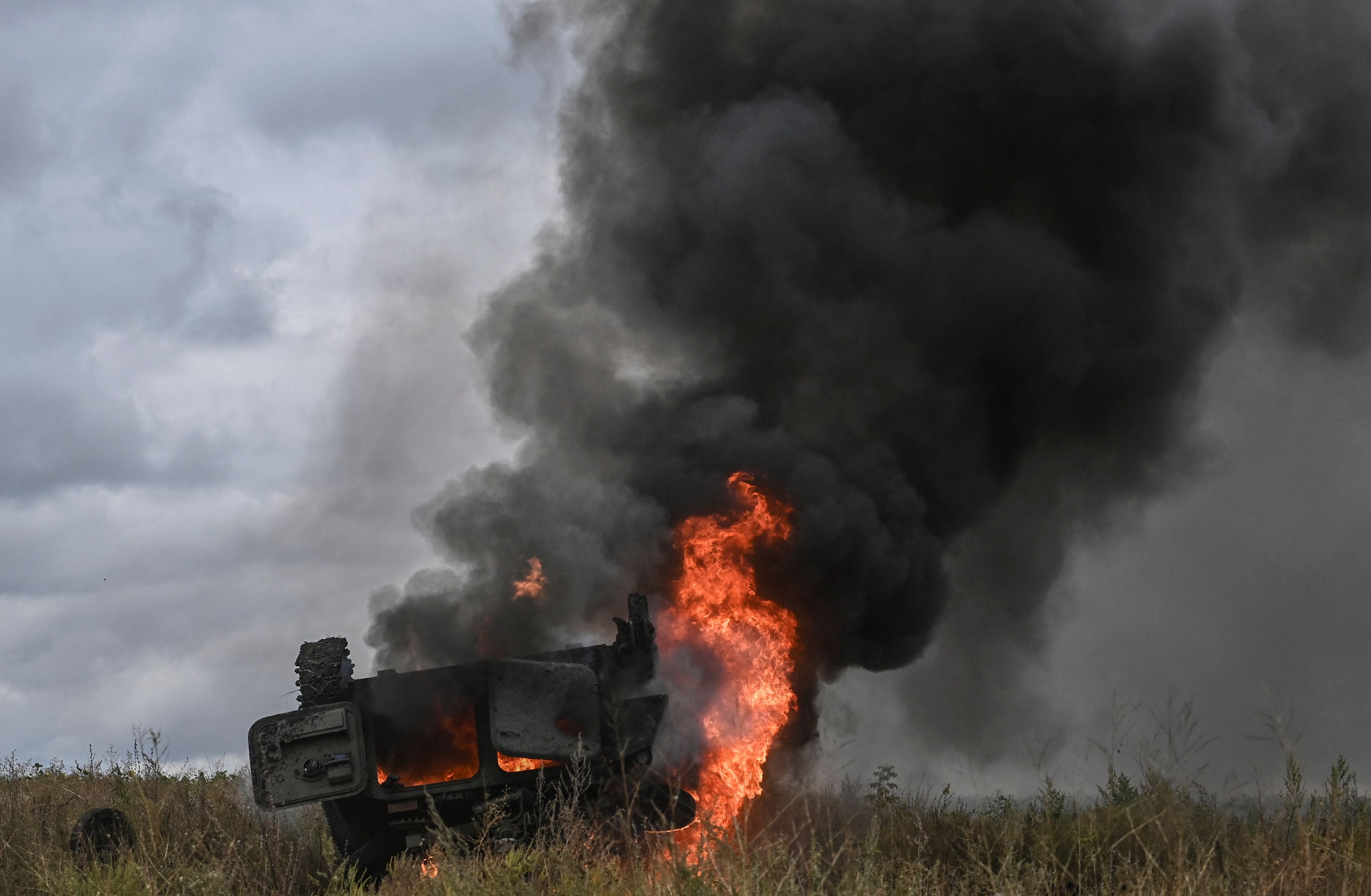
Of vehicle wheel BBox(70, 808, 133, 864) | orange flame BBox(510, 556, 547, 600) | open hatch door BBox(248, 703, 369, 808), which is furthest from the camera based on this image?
orange flame BBox(510, 556, 547, 600)

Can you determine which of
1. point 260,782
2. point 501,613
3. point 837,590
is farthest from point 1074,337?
point 260,782

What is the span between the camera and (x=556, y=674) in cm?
A: 1227

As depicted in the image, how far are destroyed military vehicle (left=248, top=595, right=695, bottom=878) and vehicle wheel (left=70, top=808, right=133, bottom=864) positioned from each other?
1371 mm

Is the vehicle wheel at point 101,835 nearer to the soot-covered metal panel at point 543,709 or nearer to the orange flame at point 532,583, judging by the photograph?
the soot-covered metal panel at point 543,709

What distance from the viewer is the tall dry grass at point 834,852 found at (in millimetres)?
6637

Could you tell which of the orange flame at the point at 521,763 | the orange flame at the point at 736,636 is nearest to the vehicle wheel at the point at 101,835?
the orange flame at the point at 521,763

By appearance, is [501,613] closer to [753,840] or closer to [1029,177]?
[753,840]

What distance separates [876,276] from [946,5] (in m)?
5.90

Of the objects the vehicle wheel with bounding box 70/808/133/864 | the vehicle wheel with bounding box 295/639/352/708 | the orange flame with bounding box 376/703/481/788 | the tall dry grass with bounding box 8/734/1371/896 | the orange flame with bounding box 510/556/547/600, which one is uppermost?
the orange flame with bounding box 510/556/547/600

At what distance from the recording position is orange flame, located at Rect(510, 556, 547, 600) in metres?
14.4

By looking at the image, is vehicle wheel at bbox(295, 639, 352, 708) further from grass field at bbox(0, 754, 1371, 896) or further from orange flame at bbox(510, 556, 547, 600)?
orange flame at bbox(510, 556, 547, 600)

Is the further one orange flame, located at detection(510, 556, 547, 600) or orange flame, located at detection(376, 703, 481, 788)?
orange flame, located at detection(510, 556, 547, 600)

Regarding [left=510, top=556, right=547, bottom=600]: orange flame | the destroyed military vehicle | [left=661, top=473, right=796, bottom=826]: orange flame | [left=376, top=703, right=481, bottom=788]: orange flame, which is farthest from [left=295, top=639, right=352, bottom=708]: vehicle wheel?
[left=661, top=473, right=796, bottom=826]: orange flame

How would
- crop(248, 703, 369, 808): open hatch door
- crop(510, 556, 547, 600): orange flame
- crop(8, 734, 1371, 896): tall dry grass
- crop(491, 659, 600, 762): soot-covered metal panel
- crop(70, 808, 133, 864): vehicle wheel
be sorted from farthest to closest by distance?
crop(510, 556, 547, 600): orange flame → crop(491, 659, 600, 762): soot-covered metal panel → crop(248, 703, 369, 808): open hatch door → crop(70, 808, 133, 864): vehicle wheel → crop(8, 734, 1371, 896): tall dry grass
